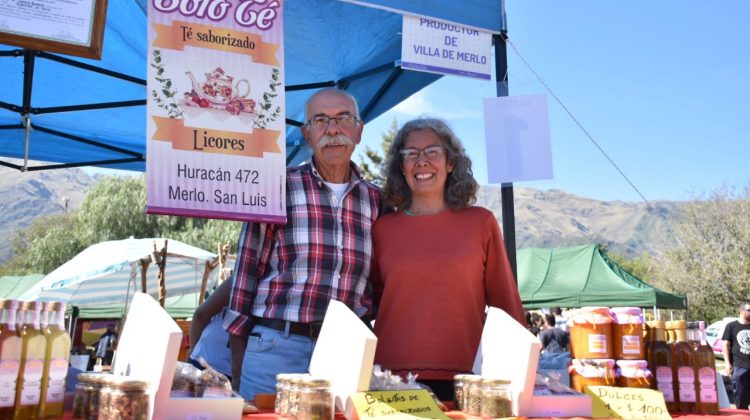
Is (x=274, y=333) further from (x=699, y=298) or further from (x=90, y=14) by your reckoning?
(x=699, y=298)

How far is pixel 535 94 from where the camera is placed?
285 cm

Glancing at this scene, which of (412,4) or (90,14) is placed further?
(412,4)

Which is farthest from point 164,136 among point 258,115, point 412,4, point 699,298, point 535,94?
point 699,298

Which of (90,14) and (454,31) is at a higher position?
(454,31)

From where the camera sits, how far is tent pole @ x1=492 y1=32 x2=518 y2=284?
2.87m

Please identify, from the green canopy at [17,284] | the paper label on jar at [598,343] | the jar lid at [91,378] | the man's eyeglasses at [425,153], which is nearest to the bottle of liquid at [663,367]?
the paper label on jar at [598,343]

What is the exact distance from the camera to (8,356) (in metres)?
1.33

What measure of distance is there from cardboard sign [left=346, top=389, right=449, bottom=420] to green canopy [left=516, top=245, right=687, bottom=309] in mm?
11232

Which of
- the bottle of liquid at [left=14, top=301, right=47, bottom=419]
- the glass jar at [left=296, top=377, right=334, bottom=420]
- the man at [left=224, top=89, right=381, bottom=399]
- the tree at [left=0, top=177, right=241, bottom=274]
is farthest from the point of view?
the tree at [left=0, top=177, right=241, bottom=274]

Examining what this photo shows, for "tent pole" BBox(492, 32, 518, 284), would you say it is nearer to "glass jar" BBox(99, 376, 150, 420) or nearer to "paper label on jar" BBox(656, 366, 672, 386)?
"paper label on jar" BBox(656, 366, 672, 386)

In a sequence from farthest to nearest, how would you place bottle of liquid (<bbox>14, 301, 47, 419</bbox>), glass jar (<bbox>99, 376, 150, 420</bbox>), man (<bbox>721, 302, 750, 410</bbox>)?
man (<bbox>721, 302, 750, 410</bbox>) < bottle of liquid (<bbox>14, 301, 47, 419</bbox>) < glass jar (<bbox>99, 376, 150, 420</bbox>)

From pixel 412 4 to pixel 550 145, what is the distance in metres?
0.87

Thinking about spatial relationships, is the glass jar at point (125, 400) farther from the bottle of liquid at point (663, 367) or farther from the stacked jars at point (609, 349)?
the bottle of liquid at point (663, 367)

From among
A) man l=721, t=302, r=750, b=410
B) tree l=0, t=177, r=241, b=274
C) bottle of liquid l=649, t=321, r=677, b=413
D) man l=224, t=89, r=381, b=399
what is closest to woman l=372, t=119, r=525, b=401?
man l=224, t=89, r=381, b=399
